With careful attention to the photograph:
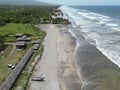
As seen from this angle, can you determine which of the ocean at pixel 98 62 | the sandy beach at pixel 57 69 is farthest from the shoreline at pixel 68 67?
the ocean at pixel 98 62

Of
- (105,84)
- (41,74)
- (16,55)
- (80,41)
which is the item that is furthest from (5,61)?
(80,41)

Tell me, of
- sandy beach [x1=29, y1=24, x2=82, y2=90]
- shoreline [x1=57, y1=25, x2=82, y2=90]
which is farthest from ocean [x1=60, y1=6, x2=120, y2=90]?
sandy beach [x1=29, y1=24, x2=82, y2=90]

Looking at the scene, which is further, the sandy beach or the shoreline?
the shoreline

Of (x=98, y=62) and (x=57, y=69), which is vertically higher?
(x=57, y=69)

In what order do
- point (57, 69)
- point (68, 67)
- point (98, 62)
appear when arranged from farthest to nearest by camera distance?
point (98, 62)
point (68, 67)
point (57, 69)

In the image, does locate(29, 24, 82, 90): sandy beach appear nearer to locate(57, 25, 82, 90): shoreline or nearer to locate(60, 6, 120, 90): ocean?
locate(57, 25, 82, 90): shoreline

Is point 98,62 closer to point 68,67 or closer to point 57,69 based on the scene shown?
point 68,67

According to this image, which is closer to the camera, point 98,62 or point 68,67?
point 68,67

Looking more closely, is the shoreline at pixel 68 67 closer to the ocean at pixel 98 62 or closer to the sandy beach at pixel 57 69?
the sandy beach at pixel 57 69

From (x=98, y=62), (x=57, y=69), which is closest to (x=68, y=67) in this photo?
(x=57, y=69)

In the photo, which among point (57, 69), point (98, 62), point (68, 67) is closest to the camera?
point (57, 69)
